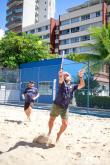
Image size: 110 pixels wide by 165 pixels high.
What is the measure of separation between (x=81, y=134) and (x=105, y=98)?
1139cm

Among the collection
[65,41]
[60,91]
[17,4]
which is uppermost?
[17,4]

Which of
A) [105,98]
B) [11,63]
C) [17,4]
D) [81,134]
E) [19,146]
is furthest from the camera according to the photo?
[17,4]

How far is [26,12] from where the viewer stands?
4154 inches

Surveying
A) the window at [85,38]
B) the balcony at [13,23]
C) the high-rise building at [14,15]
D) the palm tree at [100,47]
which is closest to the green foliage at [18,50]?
the palm tree at [100,47]

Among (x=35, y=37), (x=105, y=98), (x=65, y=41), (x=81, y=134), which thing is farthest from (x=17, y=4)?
(x=81, y=134)

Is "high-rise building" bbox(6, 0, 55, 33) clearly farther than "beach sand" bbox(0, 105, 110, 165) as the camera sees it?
Yes

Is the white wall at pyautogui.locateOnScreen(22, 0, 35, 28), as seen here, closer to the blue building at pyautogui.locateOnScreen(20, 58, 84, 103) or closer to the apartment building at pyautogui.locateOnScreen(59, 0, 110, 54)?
the apartment building at pyautogui.locateOnScreen(59, 0, 110, 54)

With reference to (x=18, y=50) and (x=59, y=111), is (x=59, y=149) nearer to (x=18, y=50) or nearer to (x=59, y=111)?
(x=59, y=111)

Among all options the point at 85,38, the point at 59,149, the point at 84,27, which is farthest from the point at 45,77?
the point at 84,27

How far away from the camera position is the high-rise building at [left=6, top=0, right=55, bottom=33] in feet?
337

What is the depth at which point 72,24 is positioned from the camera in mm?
70750

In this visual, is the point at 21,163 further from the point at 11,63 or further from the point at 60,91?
the point at 11,63

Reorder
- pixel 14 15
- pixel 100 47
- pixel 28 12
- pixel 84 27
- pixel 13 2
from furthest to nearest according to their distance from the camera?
pixel 13 2, pixel 28 12, pixel 14 15, pixel 84 27, pixel 100 47

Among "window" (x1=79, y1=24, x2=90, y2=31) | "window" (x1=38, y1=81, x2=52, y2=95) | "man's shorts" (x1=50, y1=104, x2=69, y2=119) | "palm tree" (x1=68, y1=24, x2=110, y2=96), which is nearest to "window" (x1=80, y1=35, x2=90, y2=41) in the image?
"window" (x1=79, y1=24, x2=90, y2=31)
